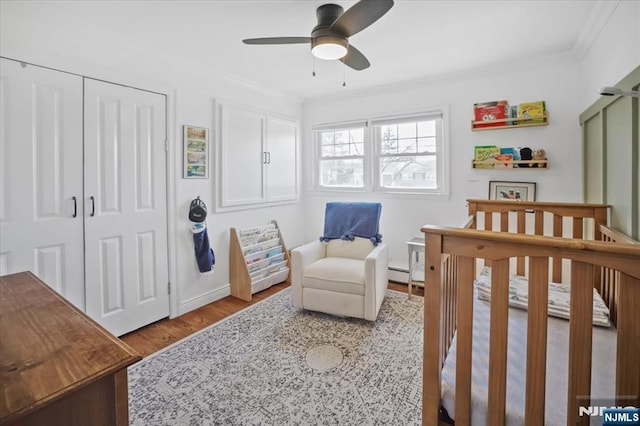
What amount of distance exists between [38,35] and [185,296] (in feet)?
7.29

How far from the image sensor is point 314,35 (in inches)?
75.7

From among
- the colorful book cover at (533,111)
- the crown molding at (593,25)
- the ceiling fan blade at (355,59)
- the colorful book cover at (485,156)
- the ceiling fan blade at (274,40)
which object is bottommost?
the colorful book cover at (485,156)

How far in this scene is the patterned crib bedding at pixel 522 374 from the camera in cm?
105

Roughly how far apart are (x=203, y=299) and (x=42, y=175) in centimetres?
167

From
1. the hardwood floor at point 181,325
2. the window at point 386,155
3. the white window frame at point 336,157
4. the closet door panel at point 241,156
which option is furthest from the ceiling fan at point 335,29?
the hardwood floor at point 181,325

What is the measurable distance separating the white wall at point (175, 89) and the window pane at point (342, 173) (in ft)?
2.71

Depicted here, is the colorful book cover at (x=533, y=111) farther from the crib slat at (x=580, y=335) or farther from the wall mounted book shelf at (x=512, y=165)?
the crib slat at (x=580, y=335)

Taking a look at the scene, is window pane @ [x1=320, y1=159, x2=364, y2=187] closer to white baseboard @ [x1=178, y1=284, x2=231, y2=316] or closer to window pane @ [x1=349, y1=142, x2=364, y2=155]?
window pane @ [x1=349, y1=142, x2=364, y2=155]

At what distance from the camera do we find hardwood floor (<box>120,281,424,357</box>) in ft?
7.84

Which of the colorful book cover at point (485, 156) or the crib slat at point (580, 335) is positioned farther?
the colorful book cover at point (485, 156)

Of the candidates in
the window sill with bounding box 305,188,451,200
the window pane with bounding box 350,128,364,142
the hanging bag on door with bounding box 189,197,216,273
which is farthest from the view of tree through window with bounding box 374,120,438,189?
the hanging bag on door with bounding box 189,197,216,273

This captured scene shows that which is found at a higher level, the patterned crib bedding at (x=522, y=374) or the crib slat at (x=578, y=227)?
the crib slat at (x=578, y=227)

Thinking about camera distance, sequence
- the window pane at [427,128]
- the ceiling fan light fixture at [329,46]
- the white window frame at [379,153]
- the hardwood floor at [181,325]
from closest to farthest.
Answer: the ceiling fan light fixture at [329,46] < the hardwood floor at [181,325] < the white window frame at [379,153] < the window pane at [427,128]

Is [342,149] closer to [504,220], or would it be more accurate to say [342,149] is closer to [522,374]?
[504,220]
